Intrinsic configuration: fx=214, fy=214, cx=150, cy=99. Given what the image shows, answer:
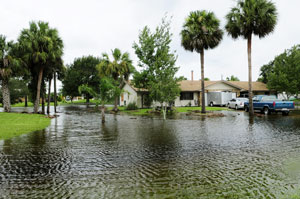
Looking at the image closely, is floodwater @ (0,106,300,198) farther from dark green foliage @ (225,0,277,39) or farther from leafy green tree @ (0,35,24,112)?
leafy green tree @ (0,35,24,112)

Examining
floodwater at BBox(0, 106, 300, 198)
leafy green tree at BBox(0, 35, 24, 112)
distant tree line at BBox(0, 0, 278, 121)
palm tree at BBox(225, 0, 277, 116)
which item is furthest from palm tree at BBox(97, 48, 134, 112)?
floodwater at BBox(0, 106, 300, 198)

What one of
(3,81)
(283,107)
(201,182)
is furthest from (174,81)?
(3,81)

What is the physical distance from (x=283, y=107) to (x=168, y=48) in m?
13.2

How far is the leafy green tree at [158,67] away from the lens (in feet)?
69.7

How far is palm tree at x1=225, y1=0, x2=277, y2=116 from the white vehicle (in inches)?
559

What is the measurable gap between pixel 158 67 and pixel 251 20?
414 inches

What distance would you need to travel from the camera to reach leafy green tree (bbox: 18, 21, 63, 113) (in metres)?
23.4

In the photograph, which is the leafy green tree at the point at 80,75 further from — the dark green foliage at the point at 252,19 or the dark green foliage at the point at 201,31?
the dark green foliage at the point at 252,19

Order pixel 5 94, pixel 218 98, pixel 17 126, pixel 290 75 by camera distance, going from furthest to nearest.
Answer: pixel 218 98
pixel 290 75
pixel 5 94
pixel 17 126

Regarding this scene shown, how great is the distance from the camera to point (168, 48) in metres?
24.6

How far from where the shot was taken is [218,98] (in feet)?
123

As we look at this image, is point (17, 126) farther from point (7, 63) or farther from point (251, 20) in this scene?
point (251, 20)

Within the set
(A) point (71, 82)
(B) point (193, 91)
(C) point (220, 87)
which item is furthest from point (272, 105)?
(A) point (71, 82)

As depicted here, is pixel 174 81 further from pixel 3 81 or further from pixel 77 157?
pixel 3 81
